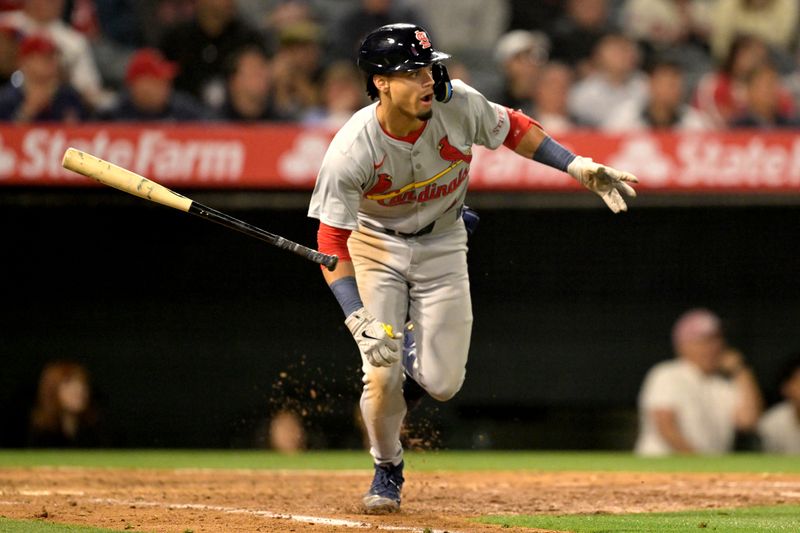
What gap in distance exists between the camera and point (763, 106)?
9.13 meters

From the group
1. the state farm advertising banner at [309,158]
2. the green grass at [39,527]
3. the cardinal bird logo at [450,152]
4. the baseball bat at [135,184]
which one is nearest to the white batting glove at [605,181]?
the cardinal bird logo at [450,152]

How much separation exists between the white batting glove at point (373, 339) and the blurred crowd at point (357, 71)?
4.55 meters

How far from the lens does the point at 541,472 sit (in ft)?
23.2

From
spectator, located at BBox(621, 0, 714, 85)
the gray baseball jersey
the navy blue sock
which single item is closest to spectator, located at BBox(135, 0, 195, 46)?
spectator, located at BBox(621, 0, 714, 85)

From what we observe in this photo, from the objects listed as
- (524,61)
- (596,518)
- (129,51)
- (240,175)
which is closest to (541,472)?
(596,518)

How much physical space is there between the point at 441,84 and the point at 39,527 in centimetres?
211

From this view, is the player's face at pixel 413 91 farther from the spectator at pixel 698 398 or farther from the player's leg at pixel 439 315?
the spectator at pixel 698 398

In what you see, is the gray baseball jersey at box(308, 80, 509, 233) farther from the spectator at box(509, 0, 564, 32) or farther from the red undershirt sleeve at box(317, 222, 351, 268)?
the spectator at box(509, 0, 564, 32)

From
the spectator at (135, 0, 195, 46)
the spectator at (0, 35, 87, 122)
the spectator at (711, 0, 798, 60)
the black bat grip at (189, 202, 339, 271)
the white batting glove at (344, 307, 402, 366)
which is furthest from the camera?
the spectator at (711, 0, 798, 60)

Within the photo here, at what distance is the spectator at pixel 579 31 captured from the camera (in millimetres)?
9766

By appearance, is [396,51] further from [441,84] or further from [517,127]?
[517,127]

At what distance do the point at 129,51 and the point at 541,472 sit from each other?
465cm

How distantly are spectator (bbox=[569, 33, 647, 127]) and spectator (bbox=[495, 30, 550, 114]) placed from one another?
332 mm

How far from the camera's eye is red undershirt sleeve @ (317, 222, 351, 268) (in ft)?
15.3
